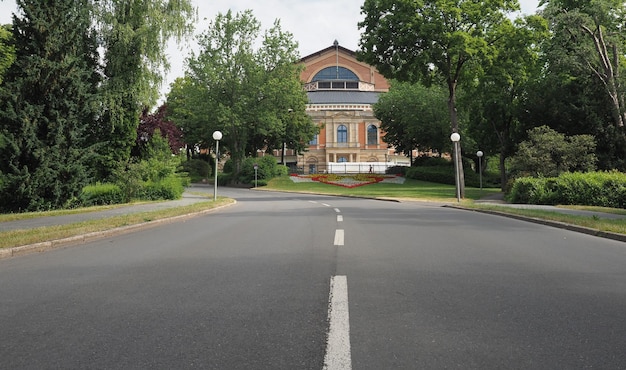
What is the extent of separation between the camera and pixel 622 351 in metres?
3.33

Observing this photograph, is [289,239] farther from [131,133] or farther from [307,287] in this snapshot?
[131,133]

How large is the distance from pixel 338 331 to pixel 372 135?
3142 inches

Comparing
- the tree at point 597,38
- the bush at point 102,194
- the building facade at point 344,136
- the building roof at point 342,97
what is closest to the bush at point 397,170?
the building facade at point 344,136

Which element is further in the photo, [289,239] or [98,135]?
[98,135]

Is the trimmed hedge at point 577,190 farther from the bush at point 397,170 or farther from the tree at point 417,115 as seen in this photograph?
the bush at point 397,170

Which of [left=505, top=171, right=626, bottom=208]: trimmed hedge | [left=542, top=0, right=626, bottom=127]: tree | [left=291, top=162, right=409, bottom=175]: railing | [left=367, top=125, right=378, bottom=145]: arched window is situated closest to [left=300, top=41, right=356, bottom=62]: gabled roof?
[left=367, top=125, right=378, bottom=145]: arched window

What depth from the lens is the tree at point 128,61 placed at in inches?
917

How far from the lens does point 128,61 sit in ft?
78.4

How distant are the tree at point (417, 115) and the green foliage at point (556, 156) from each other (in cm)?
2217

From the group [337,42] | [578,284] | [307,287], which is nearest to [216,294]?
[307,287]

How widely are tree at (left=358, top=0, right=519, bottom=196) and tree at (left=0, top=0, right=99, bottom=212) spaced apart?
56.5ft

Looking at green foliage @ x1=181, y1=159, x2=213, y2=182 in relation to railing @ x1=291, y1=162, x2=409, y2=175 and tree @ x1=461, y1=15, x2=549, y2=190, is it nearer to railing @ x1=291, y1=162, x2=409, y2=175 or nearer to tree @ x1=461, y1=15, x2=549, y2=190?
railing @ x1=291, y1=162, x2=409, y2=175

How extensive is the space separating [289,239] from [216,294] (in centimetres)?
466

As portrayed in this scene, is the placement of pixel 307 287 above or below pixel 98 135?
below
